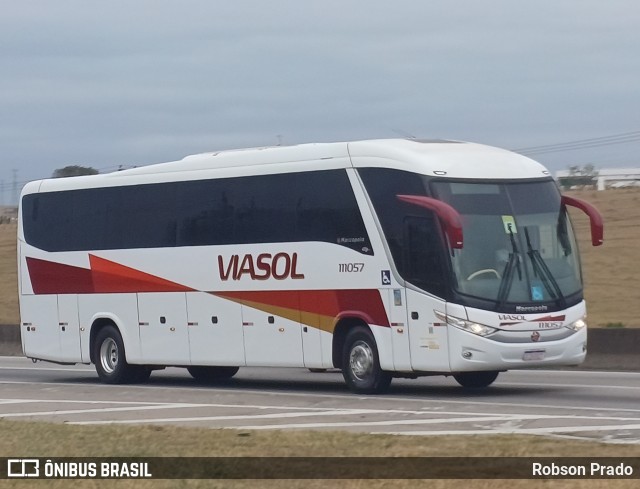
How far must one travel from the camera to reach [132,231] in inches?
992

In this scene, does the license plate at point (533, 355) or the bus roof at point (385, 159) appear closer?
the license plate at point (533, 355)

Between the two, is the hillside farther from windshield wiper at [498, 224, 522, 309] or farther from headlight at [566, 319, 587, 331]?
windshield wiper at [498, 224, 522, 309]

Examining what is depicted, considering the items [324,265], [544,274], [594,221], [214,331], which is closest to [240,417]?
[324,265]

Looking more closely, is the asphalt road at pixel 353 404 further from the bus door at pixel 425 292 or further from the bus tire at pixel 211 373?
the bus door at pixel 425 292

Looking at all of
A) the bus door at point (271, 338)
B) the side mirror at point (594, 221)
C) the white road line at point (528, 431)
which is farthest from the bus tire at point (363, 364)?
the white road line at point (528, 431)

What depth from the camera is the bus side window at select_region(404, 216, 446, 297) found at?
65.0 ft

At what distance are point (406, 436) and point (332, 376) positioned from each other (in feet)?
39.4

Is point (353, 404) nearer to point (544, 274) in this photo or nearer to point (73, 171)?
point (544, 274)

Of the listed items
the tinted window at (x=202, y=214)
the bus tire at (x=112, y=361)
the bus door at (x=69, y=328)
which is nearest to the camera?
the tinted window at (x=202, y=214)

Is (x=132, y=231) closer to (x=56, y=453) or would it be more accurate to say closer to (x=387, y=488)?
(x=56, y=453)

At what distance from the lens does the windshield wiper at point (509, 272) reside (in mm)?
19766

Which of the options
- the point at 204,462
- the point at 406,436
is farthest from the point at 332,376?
the point at 204,462

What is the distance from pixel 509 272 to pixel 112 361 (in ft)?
29.3

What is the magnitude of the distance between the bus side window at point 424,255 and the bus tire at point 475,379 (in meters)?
2.51
